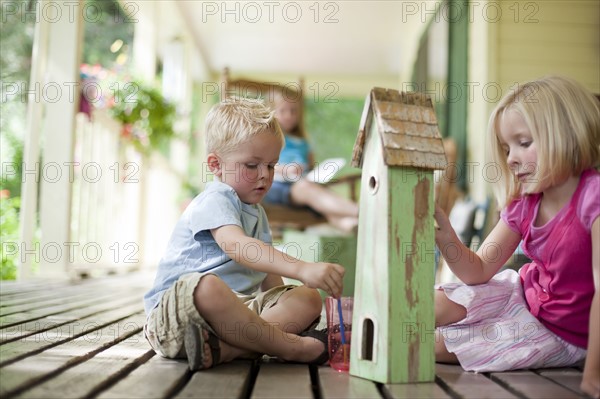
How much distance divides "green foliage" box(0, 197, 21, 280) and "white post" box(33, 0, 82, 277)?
0.58 ft

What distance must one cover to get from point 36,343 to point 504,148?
3.95 feet

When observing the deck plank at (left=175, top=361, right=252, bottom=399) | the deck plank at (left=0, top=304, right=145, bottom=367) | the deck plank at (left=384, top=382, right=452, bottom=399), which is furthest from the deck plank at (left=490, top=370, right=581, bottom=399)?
the deck plank at (left=0, top=304, right=145, bottom=367)

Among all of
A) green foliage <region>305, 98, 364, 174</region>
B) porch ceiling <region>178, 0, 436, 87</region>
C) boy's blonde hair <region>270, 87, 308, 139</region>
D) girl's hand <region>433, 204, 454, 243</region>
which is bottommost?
girl's hand <region>433, 204, 454, 243</region>

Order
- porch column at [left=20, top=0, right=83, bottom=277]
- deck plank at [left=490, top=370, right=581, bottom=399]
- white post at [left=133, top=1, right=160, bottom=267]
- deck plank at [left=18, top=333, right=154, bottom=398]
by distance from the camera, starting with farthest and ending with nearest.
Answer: white post at [left=133, top=1, right=160, bottom=267]
porch column at [left=20, top=0, right=83, bottom=277]
deck plank at [left=490, top=370, right=581, bottom=399]
deck plank at [left=18, top=333, right=154, bottom=398]

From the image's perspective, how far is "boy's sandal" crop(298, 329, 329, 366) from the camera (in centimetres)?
152

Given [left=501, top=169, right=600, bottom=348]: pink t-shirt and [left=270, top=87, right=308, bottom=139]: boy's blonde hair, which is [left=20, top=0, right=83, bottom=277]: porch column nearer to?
[left=270, top=87, right=308, bottom=139]: boy's blonde hair

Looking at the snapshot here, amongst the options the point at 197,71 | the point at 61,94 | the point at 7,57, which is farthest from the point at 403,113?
the point at 197,71

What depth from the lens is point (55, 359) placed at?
4.58ft

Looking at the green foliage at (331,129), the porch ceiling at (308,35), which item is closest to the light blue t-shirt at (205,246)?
the porch ceiling at (308,35)

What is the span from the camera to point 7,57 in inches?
300

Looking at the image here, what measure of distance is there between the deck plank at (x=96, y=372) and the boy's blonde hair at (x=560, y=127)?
956mm

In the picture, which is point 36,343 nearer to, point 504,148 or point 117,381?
point 117,381

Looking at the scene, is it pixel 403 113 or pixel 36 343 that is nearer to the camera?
pixel 403 113

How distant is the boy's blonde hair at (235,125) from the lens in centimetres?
166
